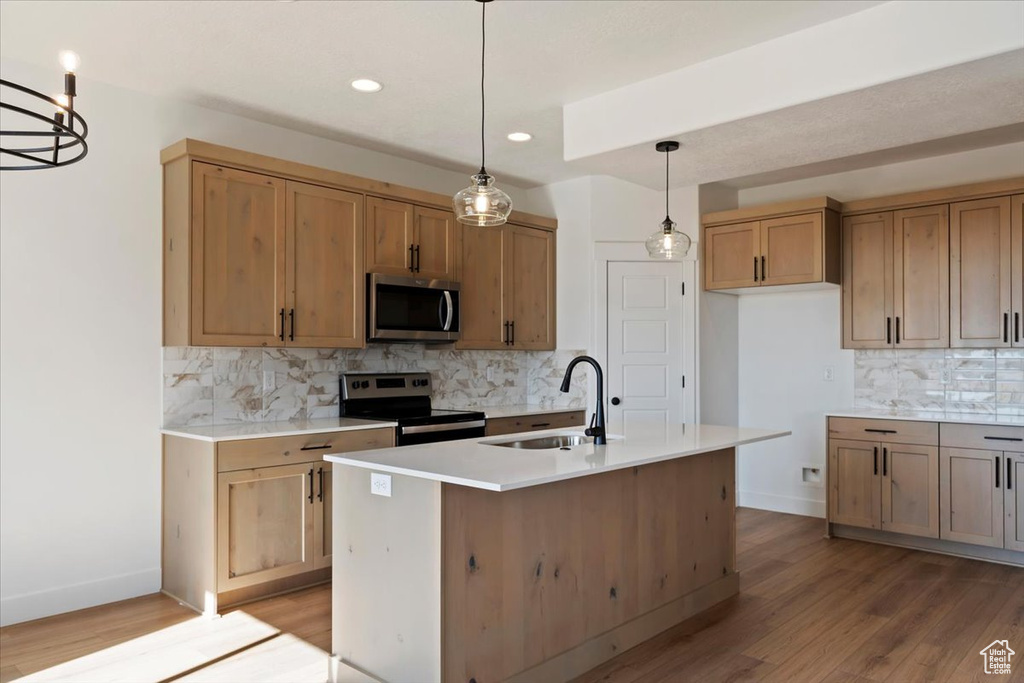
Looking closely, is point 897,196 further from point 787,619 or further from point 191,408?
point 191,408

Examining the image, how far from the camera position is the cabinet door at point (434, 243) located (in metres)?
4.68

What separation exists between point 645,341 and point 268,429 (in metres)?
3.01

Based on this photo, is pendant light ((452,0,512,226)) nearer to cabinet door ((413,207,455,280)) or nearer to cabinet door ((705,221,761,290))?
cabinet door ((413,207,455,280))

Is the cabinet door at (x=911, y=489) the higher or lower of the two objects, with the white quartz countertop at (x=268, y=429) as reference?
lower

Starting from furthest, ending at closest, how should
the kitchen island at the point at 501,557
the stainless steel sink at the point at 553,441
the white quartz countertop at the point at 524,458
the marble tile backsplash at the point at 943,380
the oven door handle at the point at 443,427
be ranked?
the marble tile backsplash at the point at 943,380, the oven door handle at the point at 443,427, the stainless steel sink at the point at 553,441, the kitchen island at the point at 501,557, the white quartz countertop at the point at 524,458

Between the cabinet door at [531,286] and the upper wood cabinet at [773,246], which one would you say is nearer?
the upper wood cabinet at [773,246]

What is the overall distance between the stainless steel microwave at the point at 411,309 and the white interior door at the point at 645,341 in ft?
4.59

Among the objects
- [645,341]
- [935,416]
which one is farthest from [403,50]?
[935,416]

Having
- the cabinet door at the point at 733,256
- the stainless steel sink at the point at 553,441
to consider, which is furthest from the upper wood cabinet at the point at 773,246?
the stainless steel sink at the point at 553,441

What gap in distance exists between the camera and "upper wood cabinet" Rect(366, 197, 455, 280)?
14.5 ft

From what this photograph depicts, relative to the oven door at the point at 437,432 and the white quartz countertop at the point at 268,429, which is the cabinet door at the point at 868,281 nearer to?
the oven door at the point at 437,432

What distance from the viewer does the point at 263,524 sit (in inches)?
140

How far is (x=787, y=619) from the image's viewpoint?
129 inches

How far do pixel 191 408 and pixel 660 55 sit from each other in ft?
10.2
